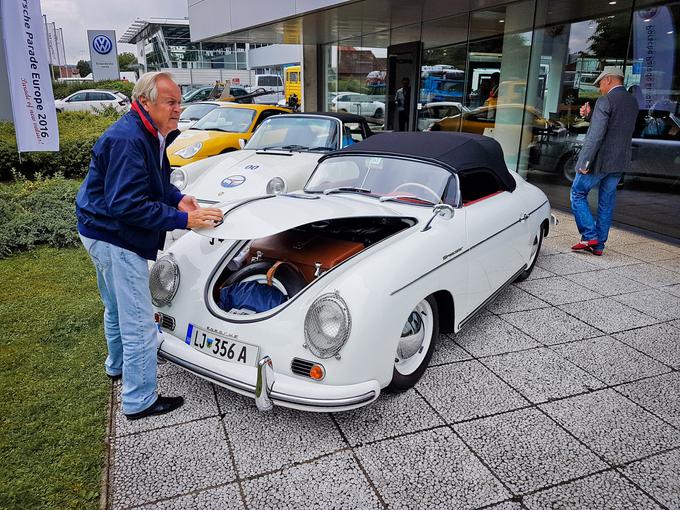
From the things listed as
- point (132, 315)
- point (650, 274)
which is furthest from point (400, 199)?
point (650, 274)

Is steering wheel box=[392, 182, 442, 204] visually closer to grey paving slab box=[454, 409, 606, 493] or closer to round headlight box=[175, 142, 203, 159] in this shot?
grey paving slab box=[454, 409, 606, 493]

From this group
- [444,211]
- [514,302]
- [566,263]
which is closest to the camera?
[444,211]

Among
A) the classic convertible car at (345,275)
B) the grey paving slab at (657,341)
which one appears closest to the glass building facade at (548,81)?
the grey paving slab at (657,341)

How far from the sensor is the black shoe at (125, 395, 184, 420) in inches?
115

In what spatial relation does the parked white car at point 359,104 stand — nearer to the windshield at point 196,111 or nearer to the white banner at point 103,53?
the windshield at point 196,111

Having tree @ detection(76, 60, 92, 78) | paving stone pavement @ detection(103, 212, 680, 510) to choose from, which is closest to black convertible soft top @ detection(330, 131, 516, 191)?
paving stone pavement @ detection(103, 212, 680, 510)

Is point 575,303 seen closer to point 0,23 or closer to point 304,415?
point 304,415

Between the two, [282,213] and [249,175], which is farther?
[249,175]

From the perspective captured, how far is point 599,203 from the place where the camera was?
6145 mm

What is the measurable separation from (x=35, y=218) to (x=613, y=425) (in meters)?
6.93

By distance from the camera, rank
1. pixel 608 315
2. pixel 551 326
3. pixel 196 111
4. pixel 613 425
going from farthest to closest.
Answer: pixel 196 111 < pixel 608 315 < pixel 551 326 < pixel 613 425

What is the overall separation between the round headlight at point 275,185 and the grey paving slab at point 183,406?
315 cm

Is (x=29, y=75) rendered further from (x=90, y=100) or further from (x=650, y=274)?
(x=90, y=100)

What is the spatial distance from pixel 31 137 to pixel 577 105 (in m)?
8.99
